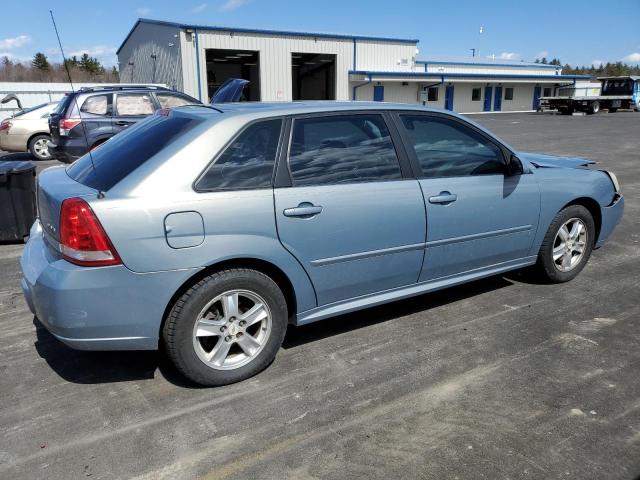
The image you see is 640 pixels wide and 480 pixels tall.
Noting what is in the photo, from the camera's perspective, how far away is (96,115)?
1034 cm

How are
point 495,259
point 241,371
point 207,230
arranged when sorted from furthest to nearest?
point 495,259
point 241,371
point 207,230

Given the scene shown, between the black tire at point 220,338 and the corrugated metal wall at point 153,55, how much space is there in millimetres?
30387

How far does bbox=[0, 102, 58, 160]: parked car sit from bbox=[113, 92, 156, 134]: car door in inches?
177

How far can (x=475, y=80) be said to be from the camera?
4488 centimetres

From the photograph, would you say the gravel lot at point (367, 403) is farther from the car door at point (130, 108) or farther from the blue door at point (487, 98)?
the blue door at point (487, 98)

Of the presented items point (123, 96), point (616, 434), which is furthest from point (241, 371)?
point (123, 96)

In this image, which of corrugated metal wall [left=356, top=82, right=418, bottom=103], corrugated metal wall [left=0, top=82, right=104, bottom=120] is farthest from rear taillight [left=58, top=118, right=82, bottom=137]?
corrugated metal wall [left=356, top=82, right=418, bottom=103]

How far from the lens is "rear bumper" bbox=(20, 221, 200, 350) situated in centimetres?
280

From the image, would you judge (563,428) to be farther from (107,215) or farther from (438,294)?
(107,215)

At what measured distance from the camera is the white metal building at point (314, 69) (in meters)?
31.5

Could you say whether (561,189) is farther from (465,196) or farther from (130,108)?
(130,108)

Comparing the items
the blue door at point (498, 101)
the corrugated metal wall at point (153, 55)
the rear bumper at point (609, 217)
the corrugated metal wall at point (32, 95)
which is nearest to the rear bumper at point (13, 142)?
the rear bumper at point (609, 217)

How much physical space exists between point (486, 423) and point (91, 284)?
2223 mm

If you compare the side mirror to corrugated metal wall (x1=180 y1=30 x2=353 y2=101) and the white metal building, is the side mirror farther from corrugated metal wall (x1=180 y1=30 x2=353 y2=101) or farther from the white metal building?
the white metal building
